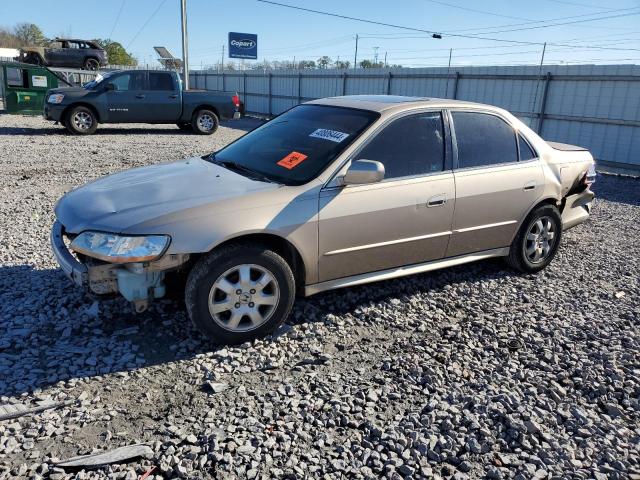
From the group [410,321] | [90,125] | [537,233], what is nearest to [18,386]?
[410,321]

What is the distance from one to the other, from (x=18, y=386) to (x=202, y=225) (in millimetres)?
1411

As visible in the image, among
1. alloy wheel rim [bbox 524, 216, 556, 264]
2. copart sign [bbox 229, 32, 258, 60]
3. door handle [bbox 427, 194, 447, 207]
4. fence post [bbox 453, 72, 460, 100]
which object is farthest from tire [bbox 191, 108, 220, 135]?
copart sign [bbox 229, 32, 258, 60]

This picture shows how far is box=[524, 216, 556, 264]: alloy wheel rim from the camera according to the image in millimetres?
5125

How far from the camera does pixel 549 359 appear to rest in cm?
366

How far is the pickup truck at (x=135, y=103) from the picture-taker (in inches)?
570

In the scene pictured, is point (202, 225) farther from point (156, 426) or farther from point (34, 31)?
point (34, 31)

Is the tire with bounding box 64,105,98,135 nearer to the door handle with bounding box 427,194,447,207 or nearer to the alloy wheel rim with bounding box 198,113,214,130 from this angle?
the alloy wheel rim with bounding box 198,113,214,130

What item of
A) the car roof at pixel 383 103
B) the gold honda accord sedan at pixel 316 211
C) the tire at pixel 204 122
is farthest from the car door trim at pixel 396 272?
the tire at pixel 204 122

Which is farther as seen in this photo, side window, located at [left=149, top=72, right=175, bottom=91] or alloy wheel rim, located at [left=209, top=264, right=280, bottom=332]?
side window, located at [left=149, top=72, right=175, bottom=91]

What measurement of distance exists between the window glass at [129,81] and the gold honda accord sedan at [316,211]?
38.6 feet

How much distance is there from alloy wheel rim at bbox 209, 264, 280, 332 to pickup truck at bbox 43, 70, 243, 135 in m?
13.1

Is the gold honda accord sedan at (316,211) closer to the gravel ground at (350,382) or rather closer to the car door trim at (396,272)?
the car door trim at (396,272)

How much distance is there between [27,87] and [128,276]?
17.6m

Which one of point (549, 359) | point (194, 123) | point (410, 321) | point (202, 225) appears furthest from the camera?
point (194, 123)
